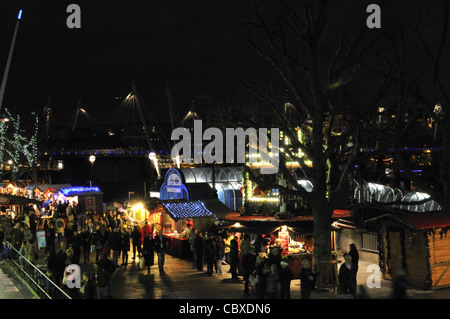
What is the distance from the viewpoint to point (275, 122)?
65.3 ft

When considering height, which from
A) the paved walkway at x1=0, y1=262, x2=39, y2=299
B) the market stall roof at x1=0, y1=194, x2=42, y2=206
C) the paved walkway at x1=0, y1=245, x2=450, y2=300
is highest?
the market stall roof at x1=0, y1=194, x2=42, y2=206

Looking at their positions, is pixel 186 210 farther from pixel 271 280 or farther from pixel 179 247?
pixel 271 280

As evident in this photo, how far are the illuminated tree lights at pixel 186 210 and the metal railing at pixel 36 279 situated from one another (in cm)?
748

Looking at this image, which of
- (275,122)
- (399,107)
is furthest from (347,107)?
(275,122)

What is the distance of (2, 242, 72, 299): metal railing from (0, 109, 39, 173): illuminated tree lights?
36.3m

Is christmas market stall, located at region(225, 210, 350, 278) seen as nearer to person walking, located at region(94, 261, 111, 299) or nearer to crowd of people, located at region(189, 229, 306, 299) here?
crowd of people, located at region(189, 229, 306, 299)

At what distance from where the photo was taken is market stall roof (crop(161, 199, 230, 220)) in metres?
23.1

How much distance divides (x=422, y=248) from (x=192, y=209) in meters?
11.8

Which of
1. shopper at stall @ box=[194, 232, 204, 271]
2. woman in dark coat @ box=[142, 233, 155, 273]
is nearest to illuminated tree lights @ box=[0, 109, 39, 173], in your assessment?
woman in dark coat @ box=[142, 233, 155, 273]

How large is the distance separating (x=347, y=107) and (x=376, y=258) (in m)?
7.09

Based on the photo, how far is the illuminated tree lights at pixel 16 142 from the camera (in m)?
51.1

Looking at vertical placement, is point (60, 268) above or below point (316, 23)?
below

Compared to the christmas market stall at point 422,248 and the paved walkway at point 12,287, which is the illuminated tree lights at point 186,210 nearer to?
the paved walkway at point 12,287
